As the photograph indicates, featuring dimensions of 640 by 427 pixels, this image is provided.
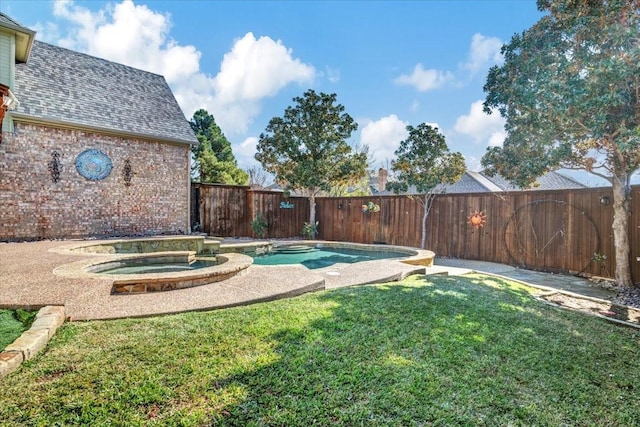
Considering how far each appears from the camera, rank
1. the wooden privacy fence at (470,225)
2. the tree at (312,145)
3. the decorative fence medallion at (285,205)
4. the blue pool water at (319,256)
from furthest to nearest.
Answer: the decorative fence medallion at (285,205), the tree at (312,145), the blue pool water at (319,256), the wooden privacy fence at (470,225)

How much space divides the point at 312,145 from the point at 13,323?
1090 centimetres

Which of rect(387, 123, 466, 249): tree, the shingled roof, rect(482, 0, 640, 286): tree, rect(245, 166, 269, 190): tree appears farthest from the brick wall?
rect(245, 166, 269, 190): tree

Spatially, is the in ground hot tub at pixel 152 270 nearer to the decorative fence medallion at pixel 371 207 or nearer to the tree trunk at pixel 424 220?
the decorative fence medallion at pixel 371 207

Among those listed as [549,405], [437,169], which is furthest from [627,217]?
[549,405]

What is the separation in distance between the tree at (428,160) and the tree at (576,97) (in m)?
2.23

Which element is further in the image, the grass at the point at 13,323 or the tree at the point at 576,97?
the tree at the point at 576,97

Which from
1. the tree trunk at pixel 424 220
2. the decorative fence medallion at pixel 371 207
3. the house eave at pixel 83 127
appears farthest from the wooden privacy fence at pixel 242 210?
the tree trunk at pixel 424 220

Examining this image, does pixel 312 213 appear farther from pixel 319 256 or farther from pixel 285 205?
pixel 319 256

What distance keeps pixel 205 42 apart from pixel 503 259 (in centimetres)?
1292

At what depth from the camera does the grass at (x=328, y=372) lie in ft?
6.39

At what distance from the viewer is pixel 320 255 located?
10172 mm

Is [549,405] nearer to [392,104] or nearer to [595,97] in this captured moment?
[595,97]

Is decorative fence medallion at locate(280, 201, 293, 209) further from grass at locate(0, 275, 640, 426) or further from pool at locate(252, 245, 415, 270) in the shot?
grass at locate(0, 275, 640, 426)

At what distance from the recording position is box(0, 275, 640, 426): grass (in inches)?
76.7
